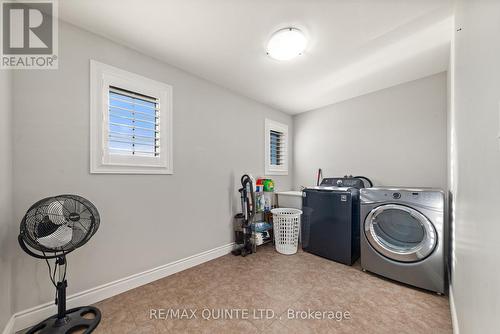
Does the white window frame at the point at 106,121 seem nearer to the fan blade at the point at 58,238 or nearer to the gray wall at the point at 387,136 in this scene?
the fan blade at the point at 58,238

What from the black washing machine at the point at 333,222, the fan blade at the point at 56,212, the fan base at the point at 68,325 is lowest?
the fan base at the point at 68,325

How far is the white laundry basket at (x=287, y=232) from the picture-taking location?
8.67 feet

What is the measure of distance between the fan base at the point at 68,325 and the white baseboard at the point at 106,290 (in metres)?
0.09

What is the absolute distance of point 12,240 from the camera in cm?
134

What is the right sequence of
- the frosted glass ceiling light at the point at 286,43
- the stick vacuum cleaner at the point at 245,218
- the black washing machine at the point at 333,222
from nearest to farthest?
the frosted glass ceiling light at the point at 286,43 < the black washing machine at the point at 333,222 < the stick vacuum cleaner at the point at 245,218

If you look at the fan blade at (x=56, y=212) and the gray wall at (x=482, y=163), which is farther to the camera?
the fan blade at (x=56, y=212)

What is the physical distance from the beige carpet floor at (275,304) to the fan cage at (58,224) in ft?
2.21

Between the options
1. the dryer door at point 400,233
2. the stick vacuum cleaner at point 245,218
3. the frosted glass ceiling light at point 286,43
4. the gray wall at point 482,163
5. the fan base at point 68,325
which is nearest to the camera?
the gray wall at point 482,163

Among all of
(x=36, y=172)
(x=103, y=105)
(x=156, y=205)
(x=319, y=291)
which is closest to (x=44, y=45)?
(x=103, y=105)

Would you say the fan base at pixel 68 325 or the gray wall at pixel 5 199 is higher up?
the gray wall at pixel 5 199

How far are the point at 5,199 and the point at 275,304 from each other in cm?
206

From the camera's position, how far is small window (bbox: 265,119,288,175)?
3.36 meters

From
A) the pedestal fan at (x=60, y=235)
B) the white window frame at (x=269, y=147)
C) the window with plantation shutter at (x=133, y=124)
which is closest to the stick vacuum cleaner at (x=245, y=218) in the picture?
the white window frame at (x=269, y=147)

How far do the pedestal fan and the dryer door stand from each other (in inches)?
100
